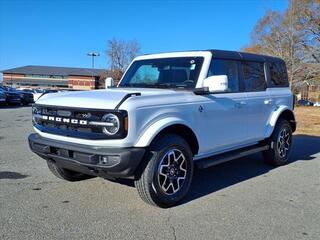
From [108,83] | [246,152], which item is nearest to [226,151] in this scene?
[246,152]

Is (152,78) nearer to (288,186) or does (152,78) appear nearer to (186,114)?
(186,114)

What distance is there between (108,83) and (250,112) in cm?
258

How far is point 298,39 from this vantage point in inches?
1426

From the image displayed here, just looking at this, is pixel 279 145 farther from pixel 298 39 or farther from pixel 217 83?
pixel 298 39

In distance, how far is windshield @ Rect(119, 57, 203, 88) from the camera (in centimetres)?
548

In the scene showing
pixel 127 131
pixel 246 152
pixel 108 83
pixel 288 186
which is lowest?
pixel 288 186

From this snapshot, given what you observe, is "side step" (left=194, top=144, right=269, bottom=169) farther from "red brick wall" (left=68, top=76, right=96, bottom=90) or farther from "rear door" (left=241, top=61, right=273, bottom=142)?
"red brick wall" (left=68, top=76, right=96, bottom=90)

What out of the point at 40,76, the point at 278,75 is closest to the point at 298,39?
the point at 278,75

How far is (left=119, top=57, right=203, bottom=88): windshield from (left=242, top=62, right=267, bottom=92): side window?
1178 millimetres

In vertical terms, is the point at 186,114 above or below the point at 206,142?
above

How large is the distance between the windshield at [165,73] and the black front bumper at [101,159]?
1.55 metres

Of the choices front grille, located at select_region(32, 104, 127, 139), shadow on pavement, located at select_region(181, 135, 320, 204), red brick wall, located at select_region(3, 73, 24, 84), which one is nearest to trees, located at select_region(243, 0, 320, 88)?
shadow on pavement, located at select_region(181, 135, 320, 204)

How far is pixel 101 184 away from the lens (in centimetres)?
559

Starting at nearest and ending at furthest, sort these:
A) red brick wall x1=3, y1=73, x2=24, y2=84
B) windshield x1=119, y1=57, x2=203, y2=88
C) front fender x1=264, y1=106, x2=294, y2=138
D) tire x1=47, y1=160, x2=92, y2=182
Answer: windshield x1=119, y1=57, x2=203, y2=88
tire x1=47, y1=160, x2=92, y2=182
front fender x1=264, y1=106, x2=294, y2=138
red brick wall x1=3, y1=73, x2=24, y2=84
